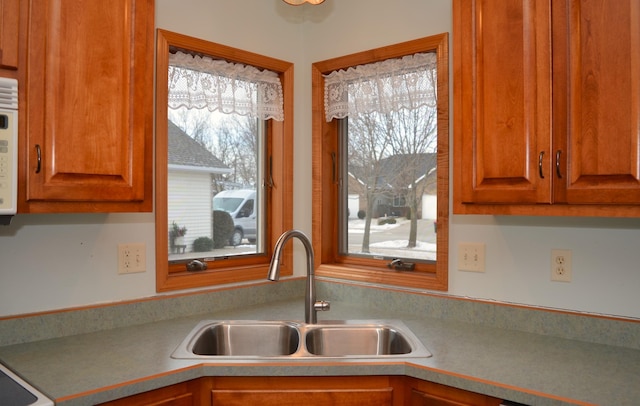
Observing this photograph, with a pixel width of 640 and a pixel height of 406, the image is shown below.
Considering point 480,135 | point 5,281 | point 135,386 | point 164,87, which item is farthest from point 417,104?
point 5,281

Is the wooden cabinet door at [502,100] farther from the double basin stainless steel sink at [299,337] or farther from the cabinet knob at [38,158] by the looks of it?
the cabinet knob at [38,158]

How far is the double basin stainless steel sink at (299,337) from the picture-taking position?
196cm

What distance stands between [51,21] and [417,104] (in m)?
1.44

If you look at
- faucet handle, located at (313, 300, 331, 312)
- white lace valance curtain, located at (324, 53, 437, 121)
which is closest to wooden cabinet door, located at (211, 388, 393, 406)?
faucet handle, located at (313, 300, 331, 312)

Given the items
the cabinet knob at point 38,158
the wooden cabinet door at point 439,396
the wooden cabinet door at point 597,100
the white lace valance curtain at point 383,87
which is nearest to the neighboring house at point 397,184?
the white lace valance curtain at point 383,87

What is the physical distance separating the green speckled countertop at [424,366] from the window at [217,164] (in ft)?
1.44

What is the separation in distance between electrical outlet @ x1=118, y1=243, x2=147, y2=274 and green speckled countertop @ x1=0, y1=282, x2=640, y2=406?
22 cm

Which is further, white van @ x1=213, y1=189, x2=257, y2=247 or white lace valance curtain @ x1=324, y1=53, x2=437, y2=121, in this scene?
white van @ x1=213, y1=189, x2=257, y2=247

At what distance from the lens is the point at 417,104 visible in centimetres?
227

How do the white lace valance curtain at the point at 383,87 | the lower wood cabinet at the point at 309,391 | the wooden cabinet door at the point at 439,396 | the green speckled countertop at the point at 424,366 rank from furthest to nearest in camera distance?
1. the white lace valance curtain at the point at 383,87
2. the lower wood cabinet at the point at 309,391
3. the wooden cabinet door at the point at 439,396
4. the green speckled countertop at the point at 424,366

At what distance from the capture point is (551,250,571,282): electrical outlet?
1.85 m

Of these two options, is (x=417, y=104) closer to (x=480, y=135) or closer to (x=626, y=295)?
(x=480, y=135)

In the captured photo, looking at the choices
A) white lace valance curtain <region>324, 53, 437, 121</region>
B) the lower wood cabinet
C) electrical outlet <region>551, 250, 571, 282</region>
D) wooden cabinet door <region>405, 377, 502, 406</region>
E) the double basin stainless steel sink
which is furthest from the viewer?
white lace valance curtain <region>324, 53, 437, 121</region>

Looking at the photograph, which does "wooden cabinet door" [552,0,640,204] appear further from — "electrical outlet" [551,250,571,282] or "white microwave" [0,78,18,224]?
"white microwave" [0,78,18,224]
